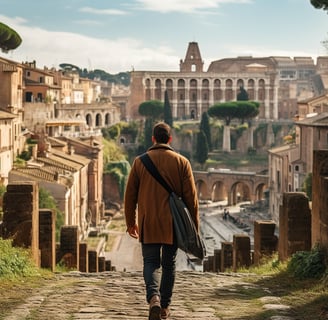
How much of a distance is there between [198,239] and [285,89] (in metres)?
105

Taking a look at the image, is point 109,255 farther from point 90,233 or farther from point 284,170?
point 284,170

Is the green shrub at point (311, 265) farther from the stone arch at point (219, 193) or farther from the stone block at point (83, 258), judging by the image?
the stone arch at point (219, 193)

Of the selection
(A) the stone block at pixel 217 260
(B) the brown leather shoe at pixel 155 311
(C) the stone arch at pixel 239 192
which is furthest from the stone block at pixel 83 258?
(C) the stone arch at pixel 239 192

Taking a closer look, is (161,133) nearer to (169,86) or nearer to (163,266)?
(163,266)

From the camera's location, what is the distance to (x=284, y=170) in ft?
174

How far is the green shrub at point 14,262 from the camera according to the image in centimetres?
901

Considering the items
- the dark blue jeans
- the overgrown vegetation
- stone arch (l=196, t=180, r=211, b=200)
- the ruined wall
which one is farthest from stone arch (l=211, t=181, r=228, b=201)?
the dark blue jeans

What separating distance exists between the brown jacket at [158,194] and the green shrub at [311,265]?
2647mm

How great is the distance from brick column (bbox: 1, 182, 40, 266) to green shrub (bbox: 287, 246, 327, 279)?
3546 mm

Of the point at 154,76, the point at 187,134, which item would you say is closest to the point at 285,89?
the point at 154,76

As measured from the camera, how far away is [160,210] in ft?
21.6

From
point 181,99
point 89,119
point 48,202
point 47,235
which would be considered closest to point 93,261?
point 47,235

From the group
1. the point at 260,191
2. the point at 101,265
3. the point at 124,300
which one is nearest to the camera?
the point at 124,300

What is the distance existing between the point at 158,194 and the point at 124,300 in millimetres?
1719
